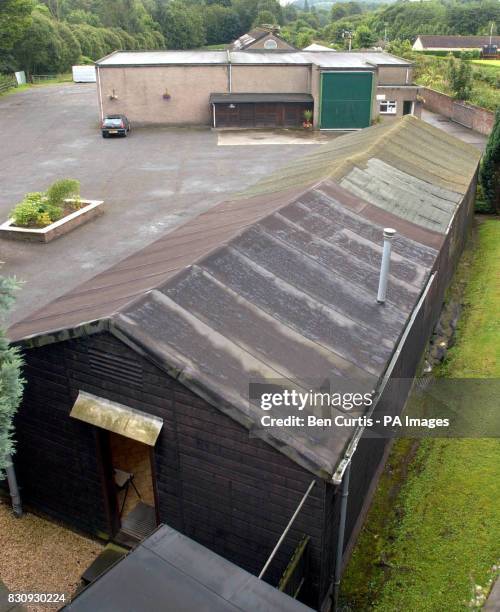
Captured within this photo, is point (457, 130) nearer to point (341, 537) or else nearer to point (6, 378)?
point (341, 537)

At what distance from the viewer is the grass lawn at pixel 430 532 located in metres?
7.88

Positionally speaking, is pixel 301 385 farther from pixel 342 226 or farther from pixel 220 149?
pixel 220 149

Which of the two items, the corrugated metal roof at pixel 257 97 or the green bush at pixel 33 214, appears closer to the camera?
the green bush at pixel 33 214

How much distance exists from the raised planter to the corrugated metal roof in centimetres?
2010

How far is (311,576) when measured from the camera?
23.8 ft

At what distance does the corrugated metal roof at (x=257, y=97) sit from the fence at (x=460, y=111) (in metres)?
8.24

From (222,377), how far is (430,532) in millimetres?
4366

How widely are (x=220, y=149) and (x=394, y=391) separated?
27.2 meters

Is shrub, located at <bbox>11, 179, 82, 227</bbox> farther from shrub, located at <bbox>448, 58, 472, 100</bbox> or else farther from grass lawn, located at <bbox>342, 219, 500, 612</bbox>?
shrub, located at <bbox>448, 58, 472, 100</bbox>

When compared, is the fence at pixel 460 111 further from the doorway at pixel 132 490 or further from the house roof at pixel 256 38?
the doorway at pixel 132 490

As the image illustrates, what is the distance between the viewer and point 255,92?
135ft

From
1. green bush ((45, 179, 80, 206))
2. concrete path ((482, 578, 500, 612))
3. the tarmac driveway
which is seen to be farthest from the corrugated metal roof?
concrete path ((482, 578, 500, 612))

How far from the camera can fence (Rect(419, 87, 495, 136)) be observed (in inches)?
1590

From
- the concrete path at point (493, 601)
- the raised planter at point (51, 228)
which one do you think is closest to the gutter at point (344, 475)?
the concrete path at point (493, 601)
